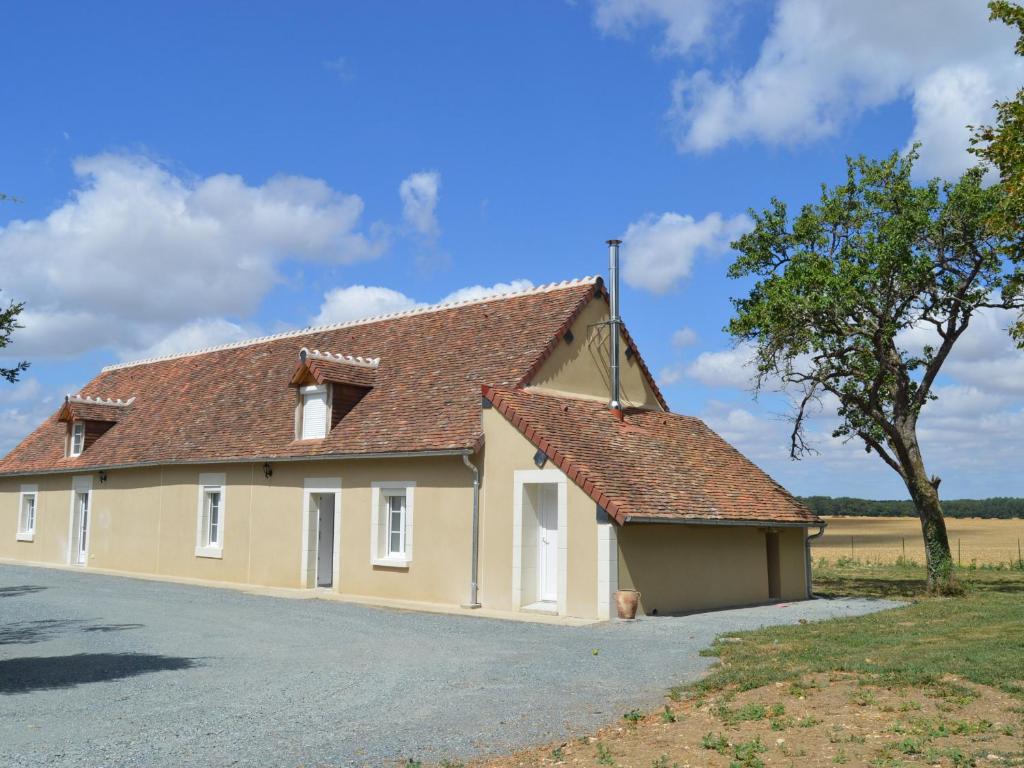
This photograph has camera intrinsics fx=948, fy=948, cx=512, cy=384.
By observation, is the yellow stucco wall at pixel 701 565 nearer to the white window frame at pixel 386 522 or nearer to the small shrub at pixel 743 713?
the white window frame at pixel 386 522

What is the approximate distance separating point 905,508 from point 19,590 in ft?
364

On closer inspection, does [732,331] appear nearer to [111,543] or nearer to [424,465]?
[424,465]

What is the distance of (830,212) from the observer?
70.8ft

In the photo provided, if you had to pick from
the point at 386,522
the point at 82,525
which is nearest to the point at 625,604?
the point at 386,522

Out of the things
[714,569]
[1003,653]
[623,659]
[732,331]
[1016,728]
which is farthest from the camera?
[732,331]

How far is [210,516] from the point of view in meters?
23.0

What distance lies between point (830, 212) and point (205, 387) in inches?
681

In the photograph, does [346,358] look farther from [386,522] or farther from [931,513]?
[931,513]

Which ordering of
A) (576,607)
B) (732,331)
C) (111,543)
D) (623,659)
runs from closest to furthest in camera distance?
(623,659), (576,607), (732,331), (111,543)

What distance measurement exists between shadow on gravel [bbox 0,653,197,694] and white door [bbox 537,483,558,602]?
750 centimetres

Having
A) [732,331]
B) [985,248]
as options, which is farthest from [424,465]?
[985,248]

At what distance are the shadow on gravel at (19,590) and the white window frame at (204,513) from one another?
13.0 feet

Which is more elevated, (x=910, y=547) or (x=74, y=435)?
(x=74, y=435)

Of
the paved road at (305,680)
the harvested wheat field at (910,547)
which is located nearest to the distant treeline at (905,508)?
the harvested wheat field at (910,547)
